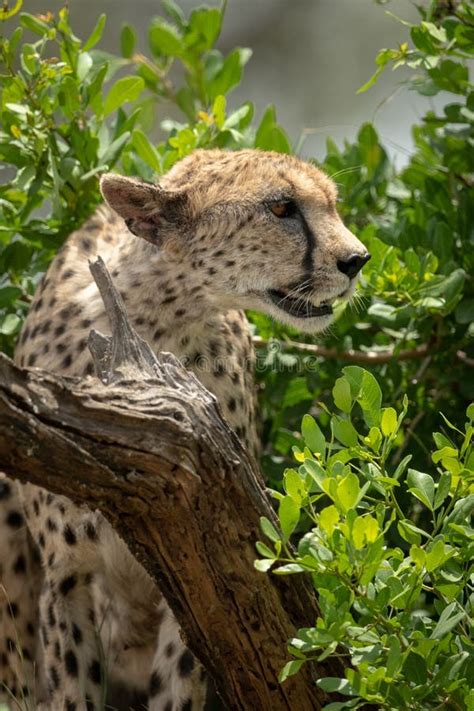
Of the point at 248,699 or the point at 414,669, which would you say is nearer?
the point at 414,669

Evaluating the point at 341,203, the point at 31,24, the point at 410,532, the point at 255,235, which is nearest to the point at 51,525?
the point at 255,235

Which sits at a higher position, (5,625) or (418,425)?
(418,425)

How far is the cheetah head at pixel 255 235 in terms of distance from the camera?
3023 millimetres

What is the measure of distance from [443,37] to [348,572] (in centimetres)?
152

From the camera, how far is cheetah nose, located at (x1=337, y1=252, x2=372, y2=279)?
9.77 ft

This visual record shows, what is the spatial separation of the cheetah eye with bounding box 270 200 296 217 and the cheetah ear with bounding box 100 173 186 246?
204 mm

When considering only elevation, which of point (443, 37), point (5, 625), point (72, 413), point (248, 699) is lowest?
point (5, 625)

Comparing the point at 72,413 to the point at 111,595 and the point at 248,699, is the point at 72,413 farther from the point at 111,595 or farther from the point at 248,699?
the point at 111,595

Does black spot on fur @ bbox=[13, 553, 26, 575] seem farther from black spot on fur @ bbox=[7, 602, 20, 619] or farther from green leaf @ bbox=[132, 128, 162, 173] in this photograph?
green leaf @ bbox=[132, 128, 162, 173]

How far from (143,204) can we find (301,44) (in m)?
7.88

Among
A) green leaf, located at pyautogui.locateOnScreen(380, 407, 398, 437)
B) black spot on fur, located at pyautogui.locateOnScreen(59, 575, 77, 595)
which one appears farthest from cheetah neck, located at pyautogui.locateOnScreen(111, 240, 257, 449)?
green leaf, located at pyautogui.locateOnScreen(380, 407, 398, 437)

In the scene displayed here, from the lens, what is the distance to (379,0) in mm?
→ 3314

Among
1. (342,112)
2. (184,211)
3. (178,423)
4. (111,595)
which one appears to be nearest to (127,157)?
(184,211)

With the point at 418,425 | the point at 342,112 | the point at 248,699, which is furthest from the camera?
the point at 342,112
